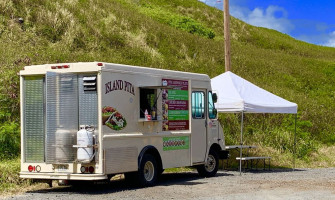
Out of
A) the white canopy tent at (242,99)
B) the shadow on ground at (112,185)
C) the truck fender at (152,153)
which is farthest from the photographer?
the white canopy tent at (242,99)

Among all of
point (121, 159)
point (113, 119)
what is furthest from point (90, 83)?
point (121, 159)

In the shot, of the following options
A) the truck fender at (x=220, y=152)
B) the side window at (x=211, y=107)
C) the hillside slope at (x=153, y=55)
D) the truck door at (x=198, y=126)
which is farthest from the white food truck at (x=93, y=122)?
the truck fender at (x=220, y=152)

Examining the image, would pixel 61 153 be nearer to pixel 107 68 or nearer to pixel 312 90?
pixel 107 68

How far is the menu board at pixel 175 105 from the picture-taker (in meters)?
14.1

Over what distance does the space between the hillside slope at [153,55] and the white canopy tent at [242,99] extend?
10.5 ft

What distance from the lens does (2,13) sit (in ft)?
82.7

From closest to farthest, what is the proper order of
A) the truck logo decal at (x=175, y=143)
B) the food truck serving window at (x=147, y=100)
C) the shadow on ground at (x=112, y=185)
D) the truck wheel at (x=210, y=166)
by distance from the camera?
1. the shadow on ground at (x=112, y=185)
2. the food truck serving window at (x=147, y=100)
3. the truck logo decal at (x=175, y=143)
4. the truck wheel at (x=210, y=166)

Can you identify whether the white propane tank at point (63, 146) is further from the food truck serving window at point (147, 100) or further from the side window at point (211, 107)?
the side window at point (211, 107)

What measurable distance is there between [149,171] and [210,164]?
124 inches

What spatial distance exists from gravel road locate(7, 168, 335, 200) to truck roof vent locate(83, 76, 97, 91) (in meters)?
2.24

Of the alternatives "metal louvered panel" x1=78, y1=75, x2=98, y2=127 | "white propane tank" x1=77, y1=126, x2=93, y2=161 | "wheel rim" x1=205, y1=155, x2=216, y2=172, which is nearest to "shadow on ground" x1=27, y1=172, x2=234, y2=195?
"wheel rim" x1=205, y1=155, x2=216, y2=172

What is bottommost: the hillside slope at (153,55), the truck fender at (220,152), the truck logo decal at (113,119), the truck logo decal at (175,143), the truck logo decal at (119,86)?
the truck fender at (220,152)

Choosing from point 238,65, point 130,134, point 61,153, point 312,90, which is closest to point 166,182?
point 130,134

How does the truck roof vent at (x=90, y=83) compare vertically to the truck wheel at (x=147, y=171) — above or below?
above
